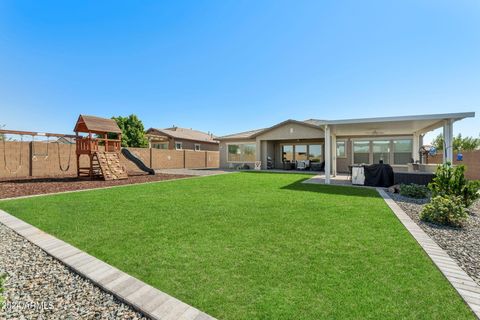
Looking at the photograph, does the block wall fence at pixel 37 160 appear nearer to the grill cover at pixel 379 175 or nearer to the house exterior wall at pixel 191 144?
the house exterior wall at pixel 191 144

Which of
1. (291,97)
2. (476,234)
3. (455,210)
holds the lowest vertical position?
(476,234)

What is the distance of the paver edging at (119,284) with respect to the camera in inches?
72.5

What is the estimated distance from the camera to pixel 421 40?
920 cm

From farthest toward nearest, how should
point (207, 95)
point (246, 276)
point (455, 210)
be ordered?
1. point (207, 95)
2. point (455, 210)
3. point (246, 276)

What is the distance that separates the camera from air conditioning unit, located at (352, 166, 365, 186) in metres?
9.51

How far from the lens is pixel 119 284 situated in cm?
225

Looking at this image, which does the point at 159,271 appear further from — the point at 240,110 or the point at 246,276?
the point at 240,110

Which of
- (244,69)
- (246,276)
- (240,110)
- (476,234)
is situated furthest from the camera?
(240,110)

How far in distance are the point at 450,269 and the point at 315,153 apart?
16.5m

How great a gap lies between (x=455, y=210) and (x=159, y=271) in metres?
5.51

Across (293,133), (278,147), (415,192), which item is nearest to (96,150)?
(293,133)

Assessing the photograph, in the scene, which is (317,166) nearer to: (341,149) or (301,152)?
(301,152)

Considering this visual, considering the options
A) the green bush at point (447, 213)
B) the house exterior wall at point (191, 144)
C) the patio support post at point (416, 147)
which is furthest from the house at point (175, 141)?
the green bush at point (447, 213)

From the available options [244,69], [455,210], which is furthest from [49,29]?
[455,210]
